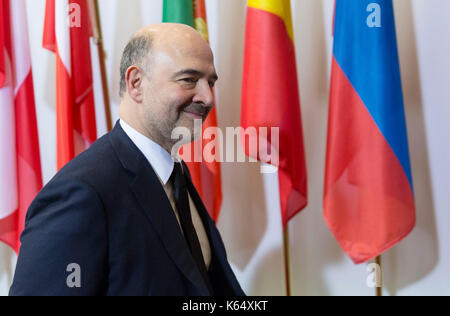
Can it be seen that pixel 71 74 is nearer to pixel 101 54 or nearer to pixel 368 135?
pixel 101 54

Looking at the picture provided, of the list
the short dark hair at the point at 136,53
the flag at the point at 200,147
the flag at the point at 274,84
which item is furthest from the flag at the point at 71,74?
the short dark hair at the point at 136,53

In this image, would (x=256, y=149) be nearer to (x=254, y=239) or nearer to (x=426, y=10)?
(x=254, y=239)

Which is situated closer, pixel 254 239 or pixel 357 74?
pixel 357 74

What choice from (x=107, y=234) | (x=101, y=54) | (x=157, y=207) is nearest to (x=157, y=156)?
(x=157, y=207)

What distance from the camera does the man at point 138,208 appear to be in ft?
2.76

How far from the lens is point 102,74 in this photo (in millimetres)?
2205

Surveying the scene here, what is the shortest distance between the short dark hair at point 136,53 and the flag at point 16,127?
3.78 feet

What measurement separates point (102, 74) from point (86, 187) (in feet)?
4.74

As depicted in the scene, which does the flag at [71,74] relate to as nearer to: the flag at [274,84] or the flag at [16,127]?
the flag at [16,127]

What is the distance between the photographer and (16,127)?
83.7 inches

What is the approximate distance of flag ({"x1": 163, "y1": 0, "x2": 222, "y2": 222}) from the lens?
6.54 feet

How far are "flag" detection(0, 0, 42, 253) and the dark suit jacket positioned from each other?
1.23 meters

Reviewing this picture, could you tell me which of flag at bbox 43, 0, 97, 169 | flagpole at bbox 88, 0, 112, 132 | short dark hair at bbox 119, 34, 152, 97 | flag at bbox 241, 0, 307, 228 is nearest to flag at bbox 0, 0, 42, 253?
flag at bbox 43, 0, 97, 169

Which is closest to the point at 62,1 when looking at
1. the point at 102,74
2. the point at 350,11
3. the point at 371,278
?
the point at 102,74
